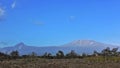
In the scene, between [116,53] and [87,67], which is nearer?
[87,67]

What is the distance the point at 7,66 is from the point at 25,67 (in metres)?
1.03

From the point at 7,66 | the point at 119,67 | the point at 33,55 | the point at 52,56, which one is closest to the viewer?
the point at 7,66

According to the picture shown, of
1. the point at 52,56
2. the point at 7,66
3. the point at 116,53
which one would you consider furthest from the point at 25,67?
the point at 116,53

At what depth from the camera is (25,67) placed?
844 inches

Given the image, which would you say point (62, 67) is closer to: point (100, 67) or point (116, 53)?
point (100, 67)

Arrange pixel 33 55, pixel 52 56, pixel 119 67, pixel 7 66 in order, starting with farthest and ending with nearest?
pixel 52 56, pixel 33 55, pixel 119 67, pixel 7 66

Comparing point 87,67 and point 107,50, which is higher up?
point 107,50

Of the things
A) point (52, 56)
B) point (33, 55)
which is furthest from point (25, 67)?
point (52, 56)

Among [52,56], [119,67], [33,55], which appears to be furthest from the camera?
[52,56]

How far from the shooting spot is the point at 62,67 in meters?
21.6

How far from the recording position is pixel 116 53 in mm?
38469

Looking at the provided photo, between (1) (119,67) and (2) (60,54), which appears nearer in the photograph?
(1) (119,67)

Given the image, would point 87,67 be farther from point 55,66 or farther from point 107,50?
point 107,50

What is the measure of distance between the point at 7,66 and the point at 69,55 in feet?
59.5
